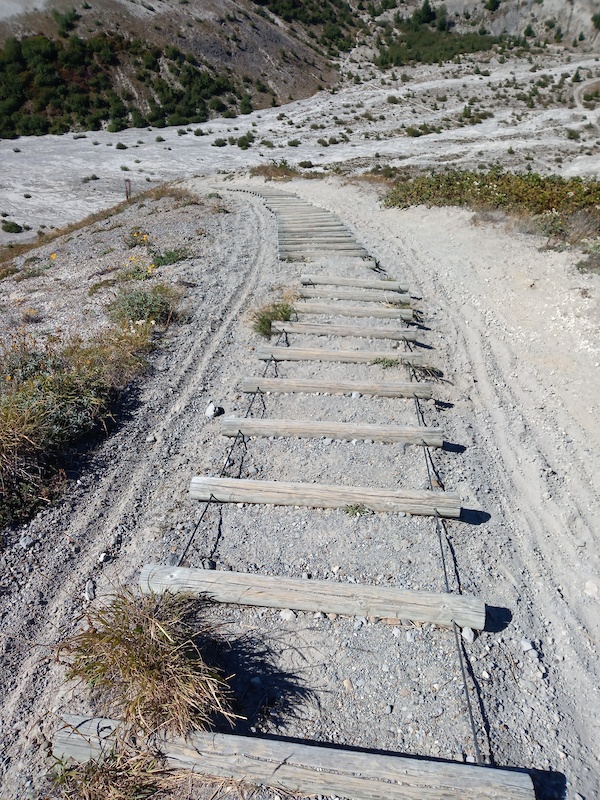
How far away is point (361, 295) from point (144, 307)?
3761 mm

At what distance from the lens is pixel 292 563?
4.44m

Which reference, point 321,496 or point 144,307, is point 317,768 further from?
point 144,307

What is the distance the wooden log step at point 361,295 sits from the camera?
9.42 metres

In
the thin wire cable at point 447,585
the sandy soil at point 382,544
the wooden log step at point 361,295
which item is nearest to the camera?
the thin wire cable at point 447,585

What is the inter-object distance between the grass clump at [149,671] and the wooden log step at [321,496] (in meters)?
1.51

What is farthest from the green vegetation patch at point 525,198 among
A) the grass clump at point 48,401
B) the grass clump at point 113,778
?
the grass clump at point 113,778

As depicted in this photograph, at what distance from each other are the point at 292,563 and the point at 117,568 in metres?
1.44

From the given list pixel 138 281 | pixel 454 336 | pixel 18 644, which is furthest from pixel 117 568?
pixel 138 281

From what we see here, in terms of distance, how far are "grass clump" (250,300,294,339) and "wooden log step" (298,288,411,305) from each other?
74cm

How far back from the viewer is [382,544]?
15.1ft

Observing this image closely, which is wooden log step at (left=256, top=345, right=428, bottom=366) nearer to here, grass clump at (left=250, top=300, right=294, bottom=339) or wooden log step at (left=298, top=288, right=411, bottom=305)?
grass clump at (left=250, top=300, right=294, bottom=339)

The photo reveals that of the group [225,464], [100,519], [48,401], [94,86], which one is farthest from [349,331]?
[94,86]

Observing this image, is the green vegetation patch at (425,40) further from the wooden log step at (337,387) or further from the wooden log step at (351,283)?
the wooden log step at (337,387)

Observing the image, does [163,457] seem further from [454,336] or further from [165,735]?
[454,336]
